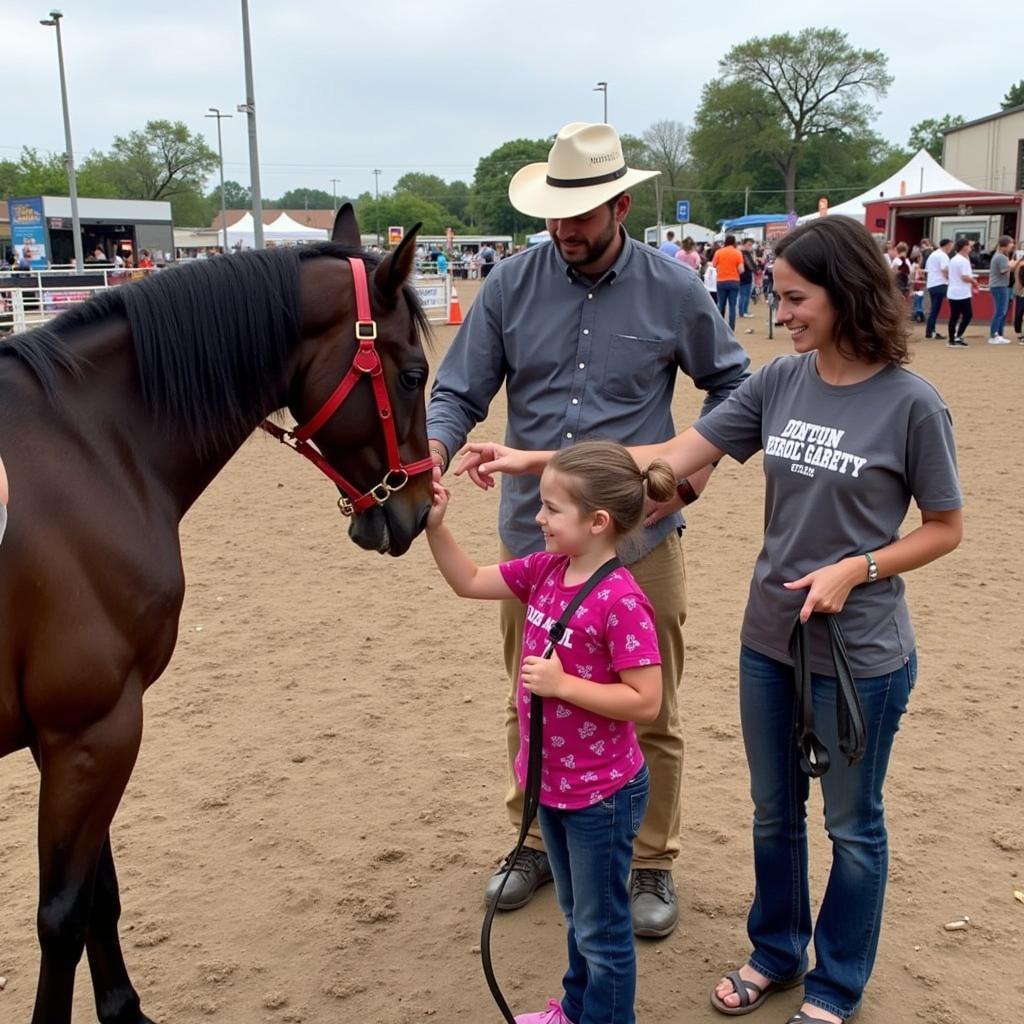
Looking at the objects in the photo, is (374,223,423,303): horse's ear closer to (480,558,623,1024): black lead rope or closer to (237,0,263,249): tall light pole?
(480,558,623,1024): black lead rope

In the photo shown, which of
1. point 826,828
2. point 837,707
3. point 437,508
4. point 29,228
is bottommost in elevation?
point 826,828

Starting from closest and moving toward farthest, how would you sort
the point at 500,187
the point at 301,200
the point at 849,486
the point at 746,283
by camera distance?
the point at 849,486
the point at 746,283
the point at 500,187
the point at 301,200

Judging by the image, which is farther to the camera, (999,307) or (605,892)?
(999,307)

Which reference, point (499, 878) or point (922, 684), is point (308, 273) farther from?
point (922, 684)

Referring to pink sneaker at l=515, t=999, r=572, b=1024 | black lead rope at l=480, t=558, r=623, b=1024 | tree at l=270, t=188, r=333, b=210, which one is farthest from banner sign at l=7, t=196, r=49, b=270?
tree at l=270, t=188, r=333, b=210

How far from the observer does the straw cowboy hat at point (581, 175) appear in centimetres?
272

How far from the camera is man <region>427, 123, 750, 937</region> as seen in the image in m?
2.84

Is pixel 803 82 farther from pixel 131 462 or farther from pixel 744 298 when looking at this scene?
pixel 131 462

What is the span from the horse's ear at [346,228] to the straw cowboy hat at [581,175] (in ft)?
1.70

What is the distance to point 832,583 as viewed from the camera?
2.14 metres

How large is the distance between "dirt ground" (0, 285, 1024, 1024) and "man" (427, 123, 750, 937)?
1.04 ft

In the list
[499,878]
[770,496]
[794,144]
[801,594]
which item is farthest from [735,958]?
[794,144]

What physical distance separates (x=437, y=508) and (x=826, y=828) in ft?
4.29

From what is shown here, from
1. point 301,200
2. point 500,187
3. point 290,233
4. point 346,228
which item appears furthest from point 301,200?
point 346,228
